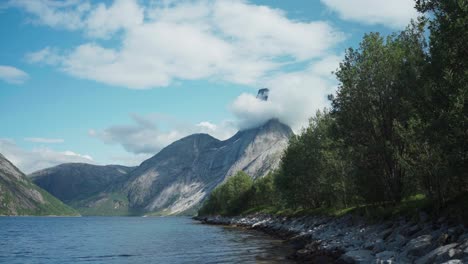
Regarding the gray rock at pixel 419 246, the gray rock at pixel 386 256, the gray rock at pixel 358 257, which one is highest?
the gray rock at pixel 419 246

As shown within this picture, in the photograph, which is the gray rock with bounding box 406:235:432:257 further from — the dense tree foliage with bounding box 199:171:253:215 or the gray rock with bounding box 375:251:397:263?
the dense tree foliage with bounding box 199:171:253:215

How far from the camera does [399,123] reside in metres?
34.8

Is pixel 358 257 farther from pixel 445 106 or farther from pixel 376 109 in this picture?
pixel 376 109

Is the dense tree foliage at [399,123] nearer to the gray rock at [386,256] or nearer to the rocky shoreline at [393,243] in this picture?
the rocky shoreline at [393,243]

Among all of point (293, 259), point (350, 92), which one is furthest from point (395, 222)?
point (350, 92)

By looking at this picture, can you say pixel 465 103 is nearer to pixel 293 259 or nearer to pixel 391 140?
pixel 391 140

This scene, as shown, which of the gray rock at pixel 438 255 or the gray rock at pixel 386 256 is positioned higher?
the gray rock at pixel 438 255

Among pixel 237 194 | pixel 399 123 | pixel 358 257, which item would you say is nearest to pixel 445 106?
pixel 399 123

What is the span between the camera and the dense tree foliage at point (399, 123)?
25688 mm

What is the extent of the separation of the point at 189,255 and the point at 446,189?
30.2 m

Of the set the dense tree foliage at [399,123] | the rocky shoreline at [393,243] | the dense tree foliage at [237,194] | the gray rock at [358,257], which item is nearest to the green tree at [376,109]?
the dense tree foliage at [399,123]

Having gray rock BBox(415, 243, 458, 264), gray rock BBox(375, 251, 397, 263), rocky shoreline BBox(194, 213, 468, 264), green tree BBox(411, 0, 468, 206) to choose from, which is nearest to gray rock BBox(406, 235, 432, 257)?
rocky shoreline BBox(194, 213, 468, 264)

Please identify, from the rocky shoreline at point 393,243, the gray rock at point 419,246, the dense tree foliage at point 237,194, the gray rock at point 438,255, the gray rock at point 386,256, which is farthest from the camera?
the dense tree foliage at point 237,194

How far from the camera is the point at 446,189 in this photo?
98.0 ft
